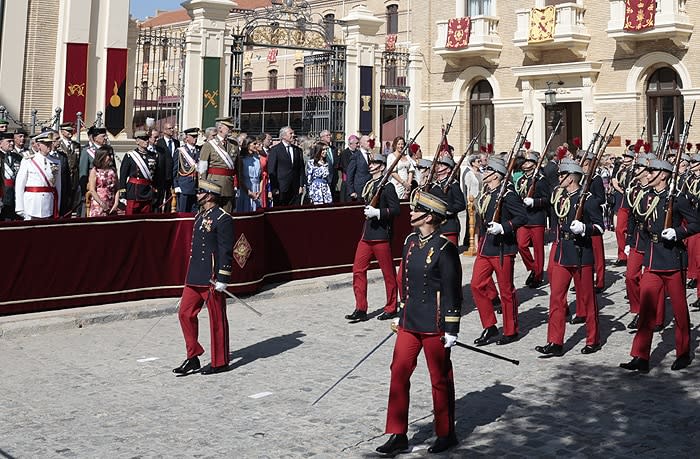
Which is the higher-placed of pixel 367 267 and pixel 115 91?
pixel 115 91

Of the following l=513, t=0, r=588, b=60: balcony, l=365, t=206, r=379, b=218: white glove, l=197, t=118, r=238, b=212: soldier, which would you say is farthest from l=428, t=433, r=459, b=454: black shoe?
l=513, t=0, r=588, b=60: balcony

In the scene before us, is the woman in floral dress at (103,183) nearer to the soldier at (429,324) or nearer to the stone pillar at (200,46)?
the soldier at (429,324)

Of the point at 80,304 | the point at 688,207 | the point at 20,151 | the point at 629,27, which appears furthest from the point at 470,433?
the point at 629,27

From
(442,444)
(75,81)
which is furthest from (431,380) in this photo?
(75,81)

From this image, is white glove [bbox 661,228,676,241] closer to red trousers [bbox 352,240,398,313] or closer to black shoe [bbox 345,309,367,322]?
red trousers [bbox 352,240,398,313]

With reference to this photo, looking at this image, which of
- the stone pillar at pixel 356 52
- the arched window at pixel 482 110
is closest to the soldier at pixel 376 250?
the stone pillar at pixel 356 52

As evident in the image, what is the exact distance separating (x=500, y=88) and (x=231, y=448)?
2644 centimetres

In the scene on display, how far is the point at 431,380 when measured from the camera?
6.32 meters

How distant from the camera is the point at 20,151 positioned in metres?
13.2

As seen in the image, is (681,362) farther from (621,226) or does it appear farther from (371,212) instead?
(621,226)

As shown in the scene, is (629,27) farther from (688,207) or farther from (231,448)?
(231,448)

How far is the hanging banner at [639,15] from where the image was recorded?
2581 cm

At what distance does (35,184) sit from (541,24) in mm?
21145

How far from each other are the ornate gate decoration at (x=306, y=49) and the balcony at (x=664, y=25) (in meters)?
8.48
